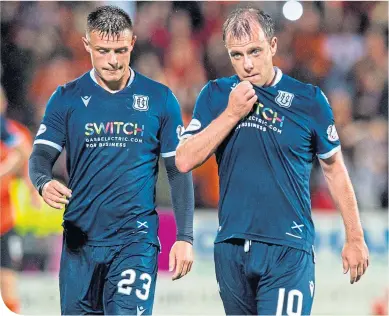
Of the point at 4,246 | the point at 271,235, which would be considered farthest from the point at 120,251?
the point at 4,246

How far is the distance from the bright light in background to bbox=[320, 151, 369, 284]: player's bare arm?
6.96m

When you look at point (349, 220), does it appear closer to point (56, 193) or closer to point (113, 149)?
point (113, 149)

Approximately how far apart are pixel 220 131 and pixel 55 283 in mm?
5482

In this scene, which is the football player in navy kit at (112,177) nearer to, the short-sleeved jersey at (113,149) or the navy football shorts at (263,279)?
the short-sleeved jersey at (113,149)

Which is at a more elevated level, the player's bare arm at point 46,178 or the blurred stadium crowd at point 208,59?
the blurred stadium crowd at point 208,59

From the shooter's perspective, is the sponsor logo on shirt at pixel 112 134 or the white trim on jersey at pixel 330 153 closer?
the white trim on jersey at pixel 330 153

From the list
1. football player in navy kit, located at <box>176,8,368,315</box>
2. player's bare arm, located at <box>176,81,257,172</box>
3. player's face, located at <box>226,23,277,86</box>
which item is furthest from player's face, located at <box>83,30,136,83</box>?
player's bare arm, located at <box>176,81,257,172</box>

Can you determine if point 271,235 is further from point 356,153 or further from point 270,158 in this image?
point 356,153

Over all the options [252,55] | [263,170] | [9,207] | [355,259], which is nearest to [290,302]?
[355,259]

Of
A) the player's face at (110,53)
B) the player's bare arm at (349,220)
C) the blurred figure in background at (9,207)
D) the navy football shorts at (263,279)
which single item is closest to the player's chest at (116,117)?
the player's face at (110,53)

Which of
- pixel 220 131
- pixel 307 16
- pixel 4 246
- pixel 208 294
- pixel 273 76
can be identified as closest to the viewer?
pixel 220 131

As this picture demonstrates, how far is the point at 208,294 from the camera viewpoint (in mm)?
10328

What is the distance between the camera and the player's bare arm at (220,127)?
5.18 meters

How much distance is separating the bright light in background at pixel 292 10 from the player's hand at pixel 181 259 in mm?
6908
